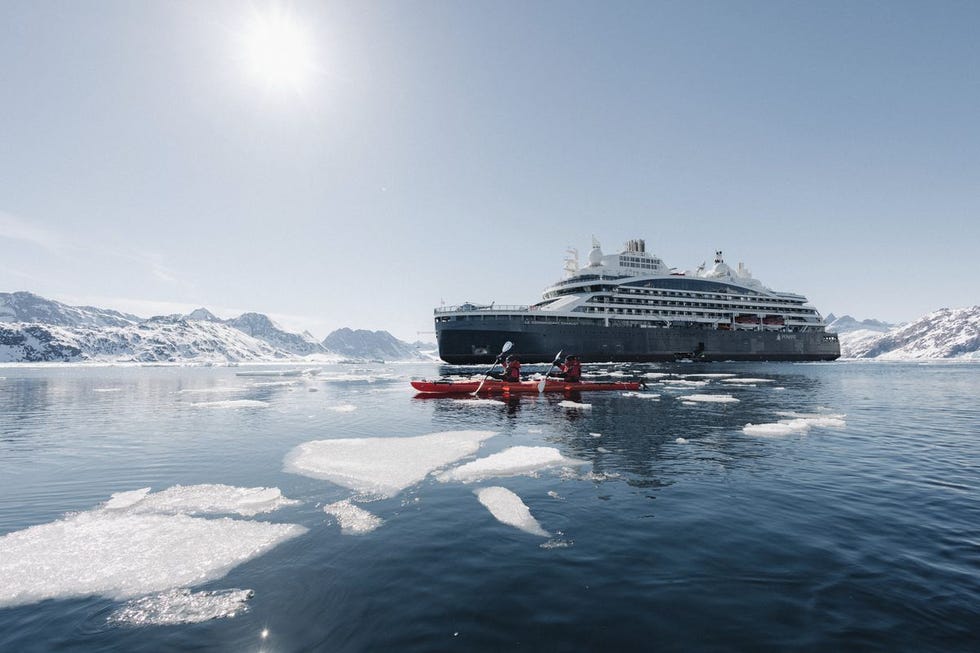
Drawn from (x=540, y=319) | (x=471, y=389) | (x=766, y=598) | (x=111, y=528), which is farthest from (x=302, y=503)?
(x=540, y=319)

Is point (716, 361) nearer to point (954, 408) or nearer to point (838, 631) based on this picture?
point (954, 408)

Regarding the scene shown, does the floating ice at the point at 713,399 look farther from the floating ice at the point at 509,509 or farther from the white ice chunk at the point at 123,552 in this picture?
the white ice chunk at the point at 123,552

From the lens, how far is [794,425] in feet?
56.3

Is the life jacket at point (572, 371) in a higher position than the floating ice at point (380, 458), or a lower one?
higher

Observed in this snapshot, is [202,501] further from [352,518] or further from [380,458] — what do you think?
[380,458]

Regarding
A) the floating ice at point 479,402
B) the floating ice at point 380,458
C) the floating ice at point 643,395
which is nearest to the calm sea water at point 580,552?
the floating ice at point 380,458

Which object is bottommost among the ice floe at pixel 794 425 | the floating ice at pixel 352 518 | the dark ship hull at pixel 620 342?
the floating ice at pixel 352 518

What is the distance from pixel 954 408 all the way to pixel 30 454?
138 ft

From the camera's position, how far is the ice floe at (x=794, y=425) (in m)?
16.3

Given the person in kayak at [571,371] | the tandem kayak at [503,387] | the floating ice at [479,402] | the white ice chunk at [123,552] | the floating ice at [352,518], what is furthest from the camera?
the person in kayak at [571,371]

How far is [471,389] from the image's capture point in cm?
3077

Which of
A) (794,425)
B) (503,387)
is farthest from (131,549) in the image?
(503,387)

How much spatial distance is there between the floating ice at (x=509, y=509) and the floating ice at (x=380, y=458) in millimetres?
2069

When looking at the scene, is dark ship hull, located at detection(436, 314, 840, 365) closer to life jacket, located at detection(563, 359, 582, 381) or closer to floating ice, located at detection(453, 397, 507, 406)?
life jacket, located at detection(563, 359, 582, 381)
